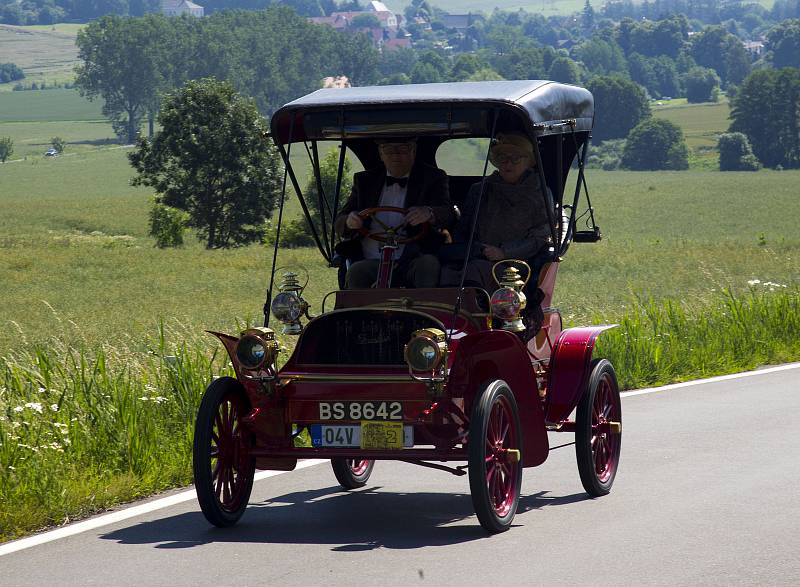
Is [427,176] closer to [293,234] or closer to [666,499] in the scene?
[666,499]

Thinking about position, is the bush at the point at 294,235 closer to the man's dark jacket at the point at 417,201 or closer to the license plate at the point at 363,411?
the man's dark jacket at the point at 417,201

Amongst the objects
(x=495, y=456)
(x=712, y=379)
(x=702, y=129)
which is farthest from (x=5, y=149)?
(x=495, y=456)

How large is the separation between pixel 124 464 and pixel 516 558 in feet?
9.90

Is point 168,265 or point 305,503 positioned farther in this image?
point 168,265

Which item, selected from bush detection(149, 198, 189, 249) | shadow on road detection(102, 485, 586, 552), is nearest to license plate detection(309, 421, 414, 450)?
shadow on road detection(102, 485, 586, 552)

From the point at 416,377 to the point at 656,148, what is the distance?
464ft

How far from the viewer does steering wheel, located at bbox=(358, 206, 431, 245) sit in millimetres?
8703

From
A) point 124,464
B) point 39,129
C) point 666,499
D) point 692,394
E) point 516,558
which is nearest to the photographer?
point 516,558

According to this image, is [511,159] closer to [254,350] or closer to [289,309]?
[289,309]

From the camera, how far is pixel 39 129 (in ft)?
595

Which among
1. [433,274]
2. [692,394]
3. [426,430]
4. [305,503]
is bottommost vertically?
[692,394]

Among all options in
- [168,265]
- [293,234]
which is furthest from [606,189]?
[168,265]

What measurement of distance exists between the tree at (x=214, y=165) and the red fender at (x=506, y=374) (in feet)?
183

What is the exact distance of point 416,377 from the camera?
7.18 m
